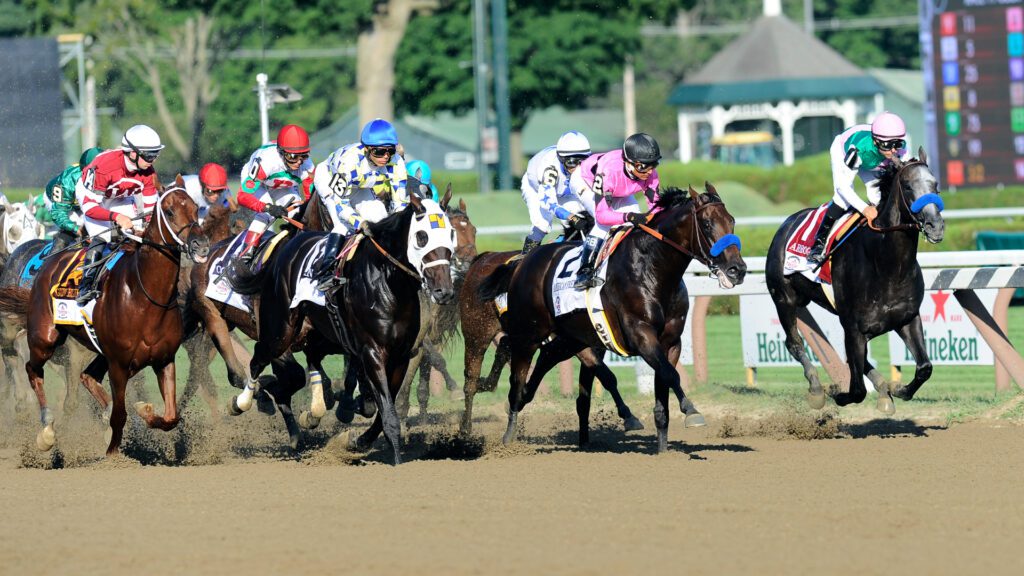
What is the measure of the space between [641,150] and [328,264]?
214cm

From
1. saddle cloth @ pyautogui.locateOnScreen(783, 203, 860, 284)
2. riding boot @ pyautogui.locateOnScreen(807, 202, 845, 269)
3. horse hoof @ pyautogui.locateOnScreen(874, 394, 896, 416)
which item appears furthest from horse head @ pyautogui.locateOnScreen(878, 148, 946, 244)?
horse hoof @ pyautogui.locateOnScreen(874, 394, 896, 416)

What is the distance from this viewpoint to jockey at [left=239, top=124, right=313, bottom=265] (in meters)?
11.3

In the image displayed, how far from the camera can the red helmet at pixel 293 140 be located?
11289 millimetres

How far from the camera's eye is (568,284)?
33.1 feet

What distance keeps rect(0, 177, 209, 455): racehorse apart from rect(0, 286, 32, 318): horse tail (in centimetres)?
196

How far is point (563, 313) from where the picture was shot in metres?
10.1

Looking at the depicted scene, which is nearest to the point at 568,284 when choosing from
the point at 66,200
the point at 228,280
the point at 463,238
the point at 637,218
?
the point at 637,218

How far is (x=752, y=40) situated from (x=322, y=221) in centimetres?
4798

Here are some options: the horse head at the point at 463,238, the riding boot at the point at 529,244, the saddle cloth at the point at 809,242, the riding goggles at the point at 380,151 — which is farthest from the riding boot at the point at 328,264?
the saddle cloth at the point at 809,242

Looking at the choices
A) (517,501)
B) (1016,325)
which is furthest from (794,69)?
(517,501)

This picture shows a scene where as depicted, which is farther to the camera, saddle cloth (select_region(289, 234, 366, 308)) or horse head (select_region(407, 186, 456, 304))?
saddle cloth (select_region(289, 234, 366, 308))

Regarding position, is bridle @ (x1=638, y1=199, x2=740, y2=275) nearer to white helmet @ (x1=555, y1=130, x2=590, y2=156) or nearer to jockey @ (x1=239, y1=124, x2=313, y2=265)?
white helmet @ (x1=555, y1=130, x2=590, y2=156)

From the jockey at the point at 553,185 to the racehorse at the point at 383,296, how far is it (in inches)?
58.1

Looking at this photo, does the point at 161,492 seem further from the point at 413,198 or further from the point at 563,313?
the point at 563,313
